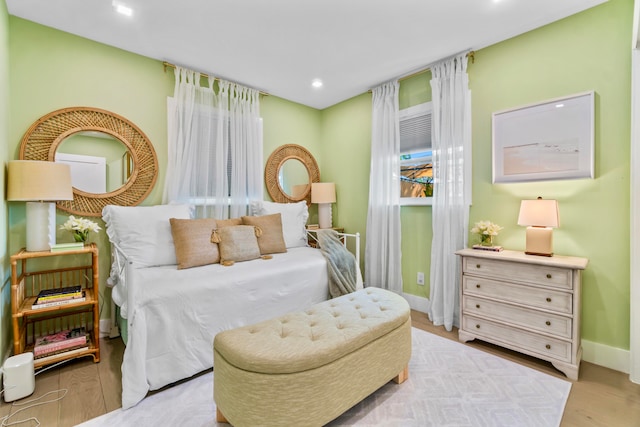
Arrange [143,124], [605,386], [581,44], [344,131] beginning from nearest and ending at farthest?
[605,386]
[581,44]
[143,124]
[344,131]

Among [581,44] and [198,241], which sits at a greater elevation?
[581,44]

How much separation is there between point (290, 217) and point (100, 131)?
1854 mm

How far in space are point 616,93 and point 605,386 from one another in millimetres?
1855

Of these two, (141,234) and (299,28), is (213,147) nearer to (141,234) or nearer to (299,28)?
(141,234)

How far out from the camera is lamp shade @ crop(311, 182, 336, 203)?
359 centimetres

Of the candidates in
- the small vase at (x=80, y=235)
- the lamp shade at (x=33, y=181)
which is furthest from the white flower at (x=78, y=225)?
the lamp shade at (x=33, y=181)

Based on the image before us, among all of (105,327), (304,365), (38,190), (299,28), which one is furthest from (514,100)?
(105,327)

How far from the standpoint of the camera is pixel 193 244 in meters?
2.27

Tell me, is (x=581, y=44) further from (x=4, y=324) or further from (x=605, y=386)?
(x=4, y=324)

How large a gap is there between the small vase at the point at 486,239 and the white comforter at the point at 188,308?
1480mm

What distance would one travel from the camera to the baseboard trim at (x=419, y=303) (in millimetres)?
2939

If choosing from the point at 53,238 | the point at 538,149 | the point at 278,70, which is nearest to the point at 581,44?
the point at 538,149

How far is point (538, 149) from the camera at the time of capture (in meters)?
2.18

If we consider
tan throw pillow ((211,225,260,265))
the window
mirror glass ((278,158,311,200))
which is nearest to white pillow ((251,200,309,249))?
mirror glass ((278,158,311,200))
